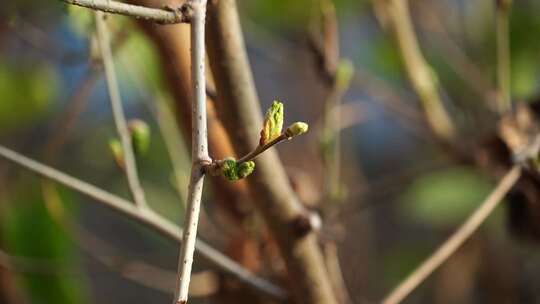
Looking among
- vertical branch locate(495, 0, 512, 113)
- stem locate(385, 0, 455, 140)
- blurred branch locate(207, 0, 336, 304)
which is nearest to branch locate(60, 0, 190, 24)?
blurred branch locate(207, 0, 336, 304)

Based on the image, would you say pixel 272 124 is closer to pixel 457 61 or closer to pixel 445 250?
pixel 445 250

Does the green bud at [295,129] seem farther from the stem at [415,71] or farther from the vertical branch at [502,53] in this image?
the stem at [415,71]

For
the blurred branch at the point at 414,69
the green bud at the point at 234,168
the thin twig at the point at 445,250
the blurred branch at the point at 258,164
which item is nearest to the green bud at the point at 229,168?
the green bud at the point at 234,168

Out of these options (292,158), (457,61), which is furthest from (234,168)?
(292,158)

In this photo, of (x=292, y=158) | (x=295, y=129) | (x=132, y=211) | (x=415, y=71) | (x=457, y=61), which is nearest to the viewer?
(x=295, y=129)

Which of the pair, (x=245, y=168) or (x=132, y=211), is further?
(x=132, y=211)

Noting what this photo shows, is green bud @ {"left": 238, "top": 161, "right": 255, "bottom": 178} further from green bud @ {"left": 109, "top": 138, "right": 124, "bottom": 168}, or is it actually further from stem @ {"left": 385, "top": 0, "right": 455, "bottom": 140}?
stem @ {"left": 385, "top": 0, "right": 455, "bottom": 140}
